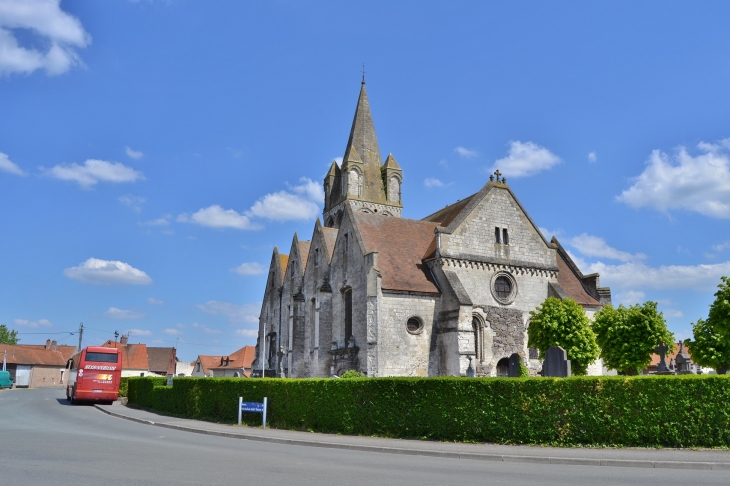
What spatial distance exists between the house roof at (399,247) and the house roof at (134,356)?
6197 cm

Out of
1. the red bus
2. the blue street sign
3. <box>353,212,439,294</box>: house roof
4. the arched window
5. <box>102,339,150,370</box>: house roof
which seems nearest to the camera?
the blue street sign

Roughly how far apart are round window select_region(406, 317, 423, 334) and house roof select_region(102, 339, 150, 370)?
215 feet

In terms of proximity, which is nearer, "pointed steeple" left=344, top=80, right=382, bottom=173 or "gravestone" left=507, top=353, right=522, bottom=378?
"gravestone" left=507, top=353, right=522, bottom=378

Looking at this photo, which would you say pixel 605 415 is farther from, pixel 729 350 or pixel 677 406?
pixel 729 350

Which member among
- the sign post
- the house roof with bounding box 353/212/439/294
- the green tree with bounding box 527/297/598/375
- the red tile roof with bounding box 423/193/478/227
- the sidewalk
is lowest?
the sidewalk

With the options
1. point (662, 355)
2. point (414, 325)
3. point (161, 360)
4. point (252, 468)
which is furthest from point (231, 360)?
point (252, 468)

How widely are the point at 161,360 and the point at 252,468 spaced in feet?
288

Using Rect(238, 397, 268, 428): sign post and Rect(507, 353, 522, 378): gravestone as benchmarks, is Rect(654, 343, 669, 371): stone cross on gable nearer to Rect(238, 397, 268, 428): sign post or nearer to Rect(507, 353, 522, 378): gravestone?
Rect(507, 353, 522, 378): gravestone

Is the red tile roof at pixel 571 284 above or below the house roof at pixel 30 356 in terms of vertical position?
above

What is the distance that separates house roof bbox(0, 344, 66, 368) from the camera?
3263 inches

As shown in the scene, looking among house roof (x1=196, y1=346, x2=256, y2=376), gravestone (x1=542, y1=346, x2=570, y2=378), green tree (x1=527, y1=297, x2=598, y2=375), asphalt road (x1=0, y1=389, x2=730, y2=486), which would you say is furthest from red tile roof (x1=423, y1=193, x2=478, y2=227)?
house roof (x1=196, y1=346, x2=256, y2=376)

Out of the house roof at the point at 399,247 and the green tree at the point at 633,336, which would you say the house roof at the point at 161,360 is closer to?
the house roof at the point at 399,247

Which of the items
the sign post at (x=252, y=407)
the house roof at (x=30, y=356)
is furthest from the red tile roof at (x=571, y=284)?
the house roof at (x=30, y=356)

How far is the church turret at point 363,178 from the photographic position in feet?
172
